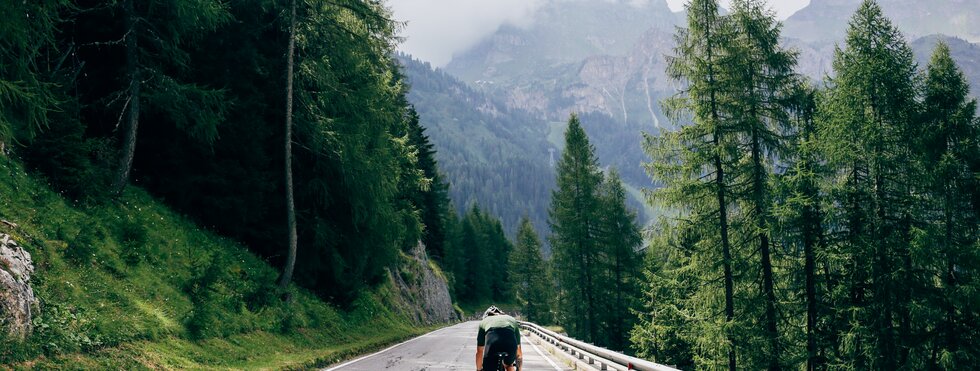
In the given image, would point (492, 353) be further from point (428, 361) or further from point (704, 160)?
point (704, 160)

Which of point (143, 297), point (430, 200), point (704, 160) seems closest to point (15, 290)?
point (143, 297)

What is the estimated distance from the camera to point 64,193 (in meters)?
13.4

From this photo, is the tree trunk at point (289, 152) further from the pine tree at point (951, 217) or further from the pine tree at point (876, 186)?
the pine tree at point (951, 217)

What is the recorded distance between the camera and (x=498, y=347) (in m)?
8.93

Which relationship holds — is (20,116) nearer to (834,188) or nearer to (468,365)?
(468,365)

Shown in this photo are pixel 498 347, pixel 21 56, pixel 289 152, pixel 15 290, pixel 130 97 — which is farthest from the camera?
pixel 289 152

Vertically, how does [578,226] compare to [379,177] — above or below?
above

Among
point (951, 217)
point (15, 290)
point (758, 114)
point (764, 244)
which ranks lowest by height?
point (15, 290)

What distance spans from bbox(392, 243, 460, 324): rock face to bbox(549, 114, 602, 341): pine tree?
1122 cm

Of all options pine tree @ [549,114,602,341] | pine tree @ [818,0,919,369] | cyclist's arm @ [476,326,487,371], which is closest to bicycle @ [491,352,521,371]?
cyclist's arm @ [476,326,487,371]

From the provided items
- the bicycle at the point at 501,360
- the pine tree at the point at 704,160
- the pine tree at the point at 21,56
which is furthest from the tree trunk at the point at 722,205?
the pine tree at the point at 21,56

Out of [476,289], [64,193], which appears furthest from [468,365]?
[476,289]

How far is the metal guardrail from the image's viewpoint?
36.2ft

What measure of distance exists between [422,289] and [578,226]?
17.5 m
